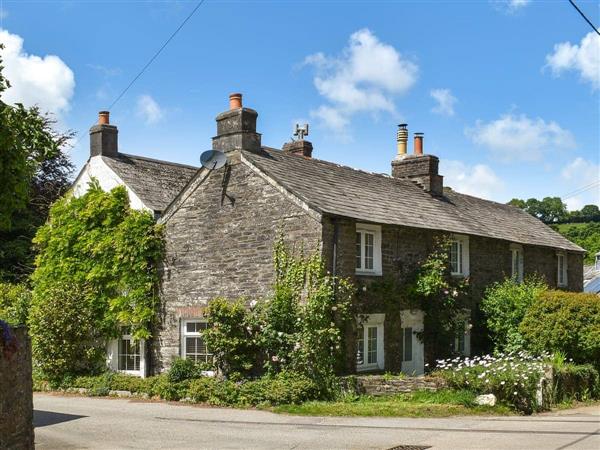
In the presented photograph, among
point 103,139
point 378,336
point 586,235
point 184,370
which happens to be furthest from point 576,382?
point 586,235

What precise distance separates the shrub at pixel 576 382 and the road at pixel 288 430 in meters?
1.42

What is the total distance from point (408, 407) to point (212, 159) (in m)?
8.98

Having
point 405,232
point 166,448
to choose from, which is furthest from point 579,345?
point 166,448

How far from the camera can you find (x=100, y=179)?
24453 millimetres

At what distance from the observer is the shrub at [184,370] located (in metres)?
20.0

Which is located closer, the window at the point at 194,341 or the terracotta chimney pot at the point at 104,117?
the window at the point at 194,341

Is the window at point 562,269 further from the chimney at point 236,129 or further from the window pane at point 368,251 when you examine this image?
the chimney at point 236,129

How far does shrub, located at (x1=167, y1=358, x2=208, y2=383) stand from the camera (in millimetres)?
19953

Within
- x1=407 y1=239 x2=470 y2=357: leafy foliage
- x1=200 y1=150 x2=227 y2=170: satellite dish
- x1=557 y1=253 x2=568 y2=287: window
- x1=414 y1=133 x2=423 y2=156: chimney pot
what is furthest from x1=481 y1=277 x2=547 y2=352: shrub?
x1=200 y1=150 x2=227 y2=170: satellite dish

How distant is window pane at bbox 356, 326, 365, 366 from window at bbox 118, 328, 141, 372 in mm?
7114

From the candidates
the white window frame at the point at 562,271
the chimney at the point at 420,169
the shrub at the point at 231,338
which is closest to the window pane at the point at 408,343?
the shrub at the point at 231,338

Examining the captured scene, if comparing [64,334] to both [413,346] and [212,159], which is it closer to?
[212,159]

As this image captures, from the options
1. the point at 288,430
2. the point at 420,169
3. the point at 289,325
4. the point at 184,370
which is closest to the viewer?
the point at 288,430

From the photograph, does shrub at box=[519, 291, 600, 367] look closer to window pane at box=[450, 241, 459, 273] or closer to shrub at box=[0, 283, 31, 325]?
window pane at box=[450, 241, 459, 273]
